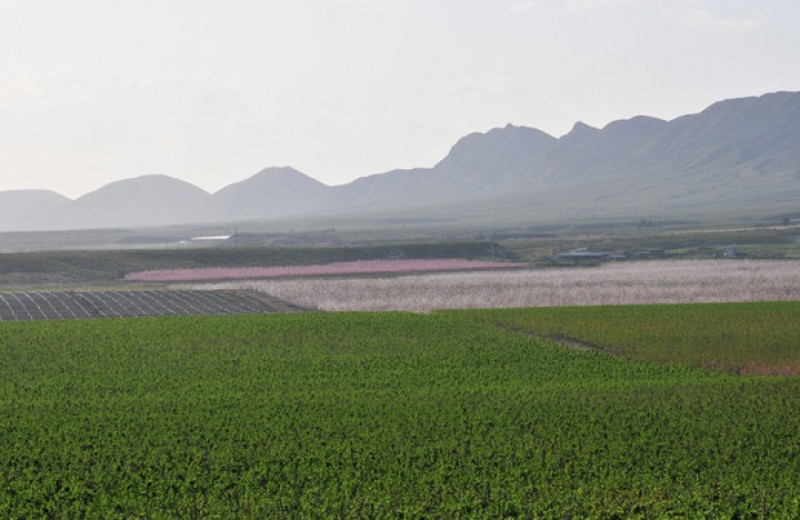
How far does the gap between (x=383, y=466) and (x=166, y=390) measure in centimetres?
1284

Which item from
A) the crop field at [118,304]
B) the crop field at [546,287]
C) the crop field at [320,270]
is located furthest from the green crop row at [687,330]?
the crop field at [320,270]

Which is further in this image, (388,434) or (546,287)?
(546,287)

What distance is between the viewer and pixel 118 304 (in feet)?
254

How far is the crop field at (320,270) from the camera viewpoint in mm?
107875

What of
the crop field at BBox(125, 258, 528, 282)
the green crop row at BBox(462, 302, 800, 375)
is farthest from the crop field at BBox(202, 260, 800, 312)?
the green crop row at BBox(462, 302, 800, 375)

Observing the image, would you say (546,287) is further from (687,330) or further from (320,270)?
(320,270)

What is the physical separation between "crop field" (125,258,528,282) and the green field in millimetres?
62024

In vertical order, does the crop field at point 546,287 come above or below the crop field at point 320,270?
below

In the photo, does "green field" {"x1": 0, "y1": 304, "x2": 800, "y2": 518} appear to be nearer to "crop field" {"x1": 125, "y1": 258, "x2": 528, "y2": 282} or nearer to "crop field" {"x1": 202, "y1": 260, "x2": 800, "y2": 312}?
"crop field" {"x1": 202, "y1": 260, "x2": 800, "y2": 312}

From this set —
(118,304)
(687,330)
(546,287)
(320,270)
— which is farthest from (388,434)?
(320,270)

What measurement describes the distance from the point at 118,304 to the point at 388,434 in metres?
52.6

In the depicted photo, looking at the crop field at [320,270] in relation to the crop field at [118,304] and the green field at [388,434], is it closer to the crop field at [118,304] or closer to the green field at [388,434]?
the crop field at [118,304]

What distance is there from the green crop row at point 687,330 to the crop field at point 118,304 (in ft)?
67.7

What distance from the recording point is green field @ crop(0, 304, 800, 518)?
2295cm
